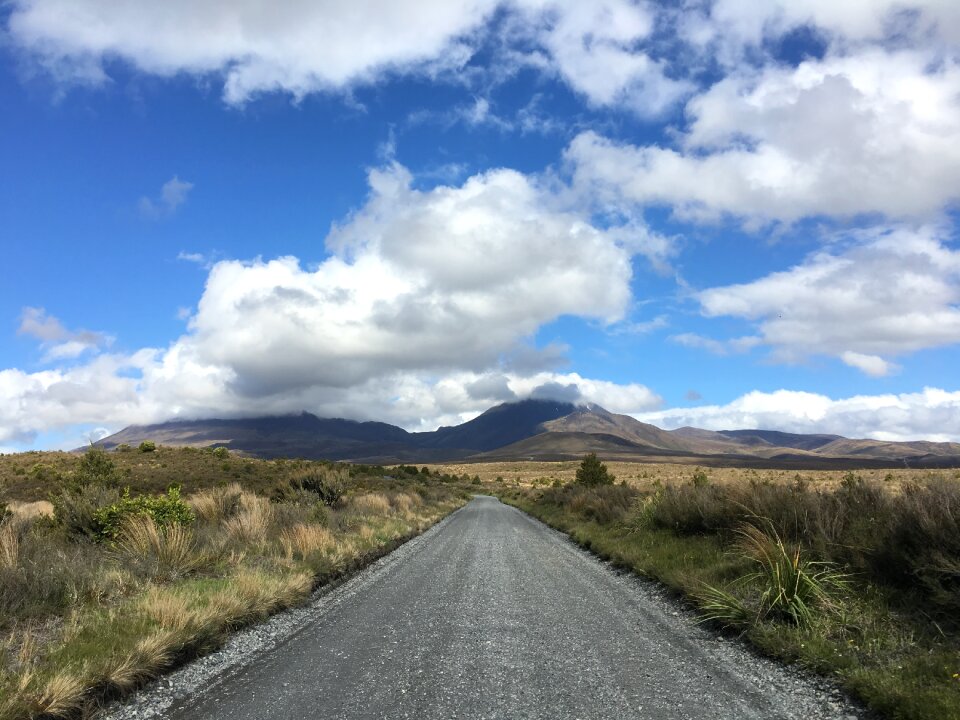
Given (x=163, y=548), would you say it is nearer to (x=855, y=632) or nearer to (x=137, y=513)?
(x=137, y=513)

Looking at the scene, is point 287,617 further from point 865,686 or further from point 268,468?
point 268,468

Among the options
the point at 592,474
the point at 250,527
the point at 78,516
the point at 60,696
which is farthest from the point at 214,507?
the point at 592,474

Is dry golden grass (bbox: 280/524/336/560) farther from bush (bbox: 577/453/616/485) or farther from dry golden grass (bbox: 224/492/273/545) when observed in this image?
bush (bbox: 577/453/616/485)

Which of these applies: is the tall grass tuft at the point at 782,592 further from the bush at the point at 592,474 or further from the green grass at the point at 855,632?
the bush at the point at 592,474

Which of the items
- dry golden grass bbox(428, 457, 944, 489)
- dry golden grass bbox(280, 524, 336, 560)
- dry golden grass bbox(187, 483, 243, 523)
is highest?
dry golden grass bbox(187, 483, 243, 523)

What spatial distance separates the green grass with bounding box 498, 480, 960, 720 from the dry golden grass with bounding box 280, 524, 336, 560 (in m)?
7.22

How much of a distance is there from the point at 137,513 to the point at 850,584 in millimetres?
13405

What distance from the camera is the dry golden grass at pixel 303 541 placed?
494 inches

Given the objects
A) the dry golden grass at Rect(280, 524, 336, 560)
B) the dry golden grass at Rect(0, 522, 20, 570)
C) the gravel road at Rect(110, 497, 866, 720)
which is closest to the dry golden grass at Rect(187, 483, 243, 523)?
the dry golden grass at Rect(280, 524, 336, 560)

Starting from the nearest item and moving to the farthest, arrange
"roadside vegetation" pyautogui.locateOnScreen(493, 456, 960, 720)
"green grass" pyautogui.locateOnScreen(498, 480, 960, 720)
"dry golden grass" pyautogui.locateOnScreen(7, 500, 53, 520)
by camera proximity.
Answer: "green grass" pyautogui.locateOnScreen(498, 480, 960, 720)
"roadside vegetation" pyautogui.locateOnScreen(493, 456, 960, 720)
"dry golden grass" pyautogui.locateOnScreen(7, 500, 53, 520)

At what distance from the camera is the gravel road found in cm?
528

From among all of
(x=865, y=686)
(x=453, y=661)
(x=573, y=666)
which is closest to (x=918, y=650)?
(x=865, y=686)

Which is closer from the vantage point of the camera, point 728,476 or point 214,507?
point 214,507

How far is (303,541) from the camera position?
13164 mm
